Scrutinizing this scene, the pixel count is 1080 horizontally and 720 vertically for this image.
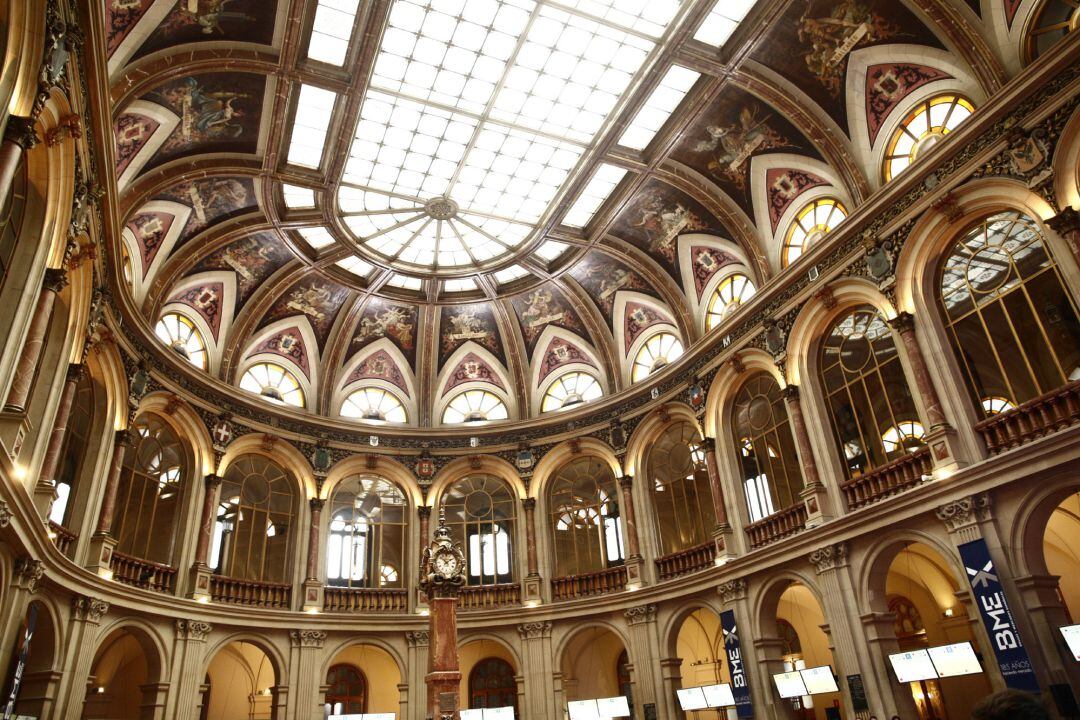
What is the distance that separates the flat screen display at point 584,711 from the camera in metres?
21.9

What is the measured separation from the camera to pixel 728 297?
23.8m

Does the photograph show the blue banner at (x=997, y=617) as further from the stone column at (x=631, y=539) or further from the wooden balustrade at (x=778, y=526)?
the stone column at (x=631, y=539)

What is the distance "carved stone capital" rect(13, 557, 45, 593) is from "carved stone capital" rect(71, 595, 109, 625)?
3175mm

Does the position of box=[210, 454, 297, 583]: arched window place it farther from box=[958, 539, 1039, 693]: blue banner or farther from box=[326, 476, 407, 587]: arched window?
box=[958, 539, 1039, 693]: blue banner

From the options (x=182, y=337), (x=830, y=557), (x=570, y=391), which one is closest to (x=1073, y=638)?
(x=830, y=557)

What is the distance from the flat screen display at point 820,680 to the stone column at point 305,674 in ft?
46.3

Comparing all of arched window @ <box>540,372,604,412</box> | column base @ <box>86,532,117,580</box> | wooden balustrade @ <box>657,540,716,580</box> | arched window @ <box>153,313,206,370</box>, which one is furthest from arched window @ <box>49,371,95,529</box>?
wooden balustrade @ <box>657,540,716,580</box>

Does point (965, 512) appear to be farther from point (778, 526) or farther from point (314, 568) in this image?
point (314, 568)

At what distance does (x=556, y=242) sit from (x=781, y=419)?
32.3ft

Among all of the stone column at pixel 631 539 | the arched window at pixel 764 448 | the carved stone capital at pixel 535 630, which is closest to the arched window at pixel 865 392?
the arched window at pixel 764 448

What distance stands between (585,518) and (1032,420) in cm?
1512

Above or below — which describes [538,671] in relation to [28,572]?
below

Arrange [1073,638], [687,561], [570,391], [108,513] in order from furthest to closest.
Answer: [570,391]
[687,561]
[108,513]
[1073,638]

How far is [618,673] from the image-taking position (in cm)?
2645
